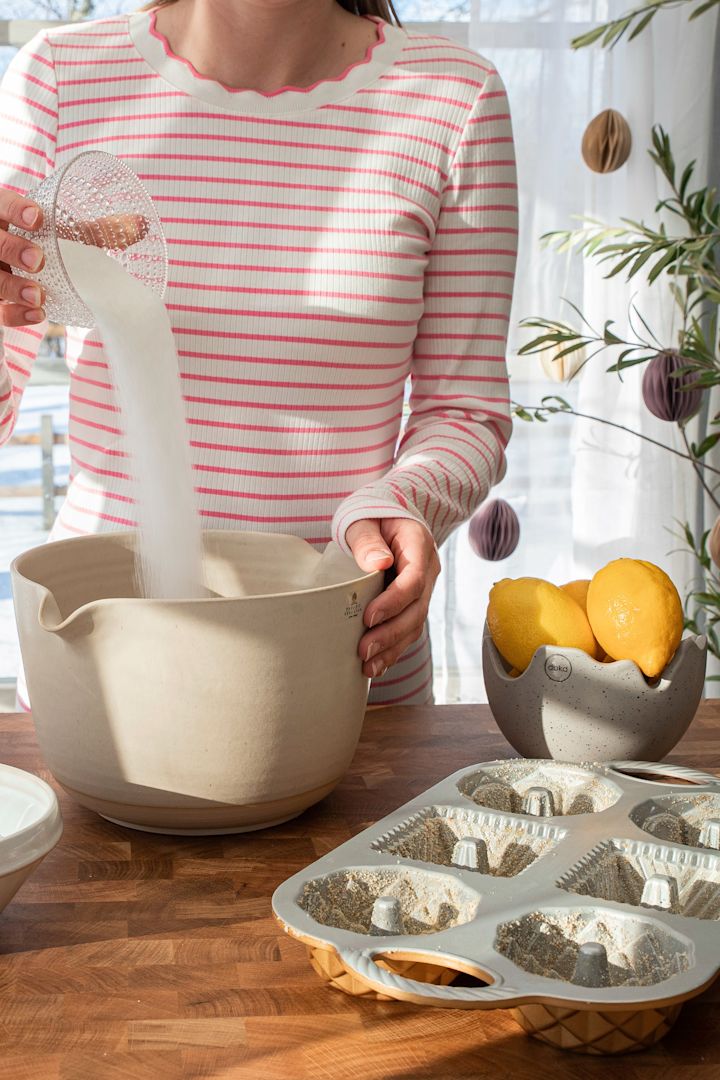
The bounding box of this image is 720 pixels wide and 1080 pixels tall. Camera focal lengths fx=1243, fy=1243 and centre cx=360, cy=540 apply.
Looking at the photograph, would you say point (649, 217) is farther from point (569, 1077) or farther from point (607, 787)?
point (569, 1077)

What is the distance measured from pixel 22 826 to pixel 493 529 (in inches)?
79.1

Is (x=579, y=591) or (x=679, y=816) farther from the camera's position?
(x=579, y=591)

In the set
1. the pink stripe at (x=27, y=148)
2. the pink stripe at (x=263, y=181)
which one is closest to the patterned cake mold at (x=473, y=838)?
the pink stripe at (x=263, y=181)

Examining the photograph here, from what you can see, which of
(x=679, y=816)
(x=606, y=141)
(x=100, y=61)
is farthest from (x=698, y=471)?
(x=679, y=816)

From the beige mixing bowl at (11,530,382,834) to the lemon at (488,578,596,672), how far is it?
14cm

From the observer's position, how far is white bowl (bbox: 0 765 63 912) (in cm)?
64

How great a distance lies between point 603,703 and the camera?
89 cm

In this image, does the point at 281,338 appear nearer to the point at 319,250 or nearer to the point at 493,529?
the point at 319,250

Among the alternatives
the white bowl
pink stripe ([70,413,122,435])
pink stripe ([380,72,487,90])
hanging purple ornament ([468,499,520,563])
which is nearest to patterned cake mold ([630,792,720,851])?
the white bowl

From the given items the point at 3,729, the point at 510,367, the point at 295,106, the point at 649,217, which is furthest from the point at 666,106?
the point at 3,729

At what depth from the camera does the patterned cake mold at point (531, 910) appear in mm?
561

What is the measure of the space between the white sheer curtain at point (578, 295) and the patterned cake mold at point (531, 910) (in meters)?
1.96

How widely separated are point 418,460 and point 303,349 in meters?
0.17

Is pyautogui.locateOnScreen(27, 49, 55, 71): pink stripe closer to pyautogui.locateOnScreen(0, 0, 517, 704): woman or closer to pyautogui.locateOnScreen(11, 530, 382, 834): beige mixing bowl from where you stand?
pyautogui.locateOnScreen(0, 0, 517, 704): woman
